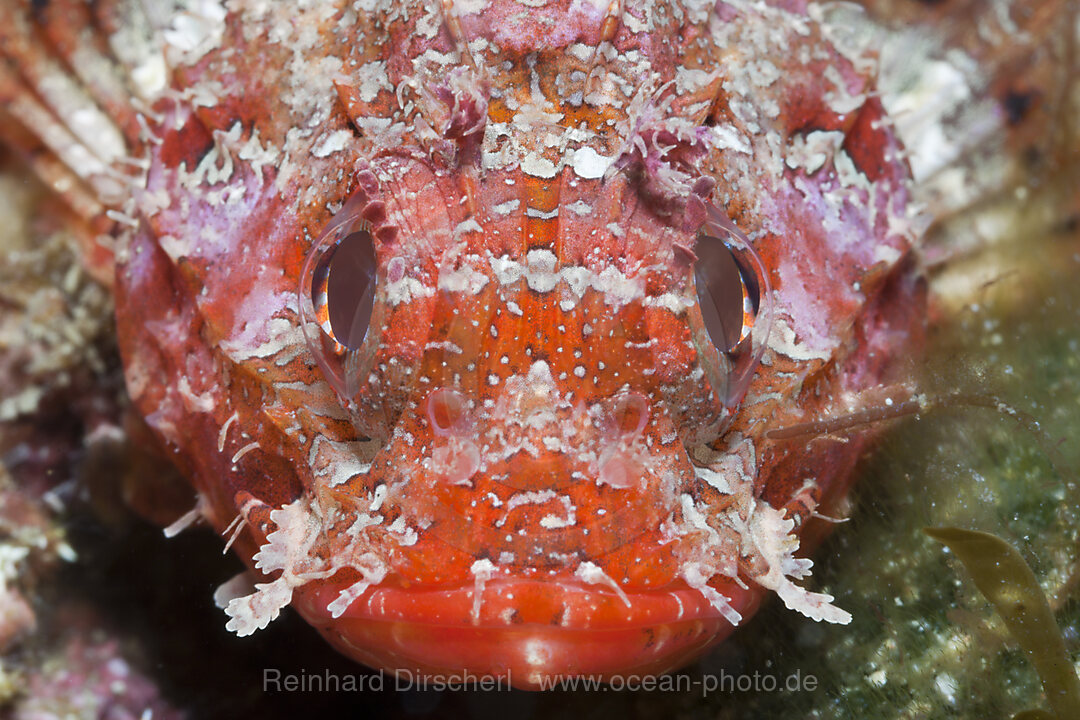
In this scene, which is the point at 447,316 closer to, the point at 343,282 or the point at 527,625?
the point at 343,282

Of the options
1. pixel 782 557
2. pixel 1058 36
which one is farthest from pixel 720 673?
pixel 1058 36

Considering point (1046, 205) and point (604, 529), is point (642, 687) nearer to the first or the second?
point (604, 529)

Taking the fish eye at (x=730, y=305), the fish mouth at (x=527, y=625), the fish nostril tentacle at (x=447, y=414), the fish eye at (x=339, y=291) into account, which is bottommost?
the fish mouth at (x=527, y=625)

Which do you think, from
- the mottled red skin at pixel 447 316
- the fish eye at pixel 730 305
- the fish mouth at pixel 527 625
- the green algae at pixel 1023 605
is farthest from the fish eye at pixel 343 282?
the green algae at pixel 1023 605

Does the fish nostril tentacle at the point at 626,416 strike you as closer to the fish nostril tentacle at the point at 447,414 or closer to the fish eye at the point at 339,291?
the fish nostril tentacle at the point at 447,414

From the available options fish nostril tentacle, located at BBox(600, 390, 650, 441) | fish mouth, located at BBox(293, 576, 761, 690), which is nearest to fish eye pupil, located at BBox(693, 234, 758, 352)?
fish nostril tentacle, located at BBox(600, 390, 650, 441)

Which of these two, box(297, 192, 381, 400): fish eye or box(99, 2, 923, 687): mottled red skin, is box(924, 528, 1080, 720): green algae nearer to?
box(99, 2, 923, 687): mottled red skin

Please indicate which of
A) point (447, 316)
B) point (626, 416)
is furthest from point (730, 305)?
point (447, 316)
